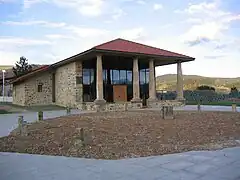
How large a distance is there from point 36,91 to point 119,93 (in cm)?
976

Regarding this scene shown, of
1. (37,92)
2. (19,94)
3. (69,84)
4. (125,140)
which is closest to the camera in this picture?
(125,140)

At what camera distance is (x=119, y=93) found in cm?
3120

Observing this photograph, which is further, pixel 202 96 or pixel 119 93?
pixel 202 96

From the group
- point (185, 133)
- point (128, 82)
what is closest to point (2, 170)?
point (185, 133)

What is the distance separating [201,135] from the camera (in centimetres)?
1033

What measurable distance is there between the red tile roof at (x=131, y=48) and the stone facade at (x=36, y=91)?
9752 millimetres

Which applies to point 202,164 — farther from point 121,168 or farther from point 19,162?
point 19,162

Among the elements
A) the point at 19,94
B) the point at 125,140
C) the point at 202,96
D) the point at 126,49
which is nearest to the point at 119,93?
the point at 126,49

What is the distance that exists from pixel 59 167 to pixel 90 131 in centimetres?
457

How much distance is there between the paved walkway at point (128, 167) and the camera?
5.52m

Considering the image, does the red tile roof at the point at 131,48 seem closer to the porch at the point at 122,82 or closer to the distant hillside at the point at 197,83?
the porch at the point at 122,82

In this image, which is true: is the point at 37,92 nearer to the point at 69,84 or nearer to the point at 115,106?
the point at 69,84

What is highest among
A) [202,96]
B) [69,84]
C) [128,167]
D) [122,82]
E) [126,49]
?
[126,49]

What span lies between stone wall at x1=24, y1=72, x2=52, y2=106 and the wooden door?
8246mm
